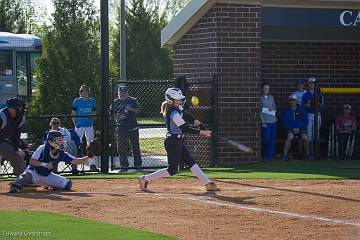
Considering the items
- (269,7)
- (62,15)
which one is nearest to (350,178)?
(269,7)

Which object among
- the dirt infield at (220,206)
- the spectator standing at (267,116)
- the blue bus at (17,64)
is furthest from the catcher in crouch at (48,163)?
the blue bus at (17,64)

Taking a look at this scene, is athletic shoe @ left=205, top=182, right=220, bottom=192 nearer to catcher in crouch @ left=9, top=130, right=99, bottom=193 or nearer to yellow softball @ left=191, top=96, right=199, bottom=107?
catcher in crouch @ left=9, top=130, right=99, bottom=193

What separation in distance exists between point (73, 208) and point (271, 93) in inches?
389

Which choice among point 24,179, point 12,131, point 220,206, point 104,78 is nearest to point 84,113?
point 104,78

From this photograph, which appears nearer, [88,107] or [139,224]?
[139,224]

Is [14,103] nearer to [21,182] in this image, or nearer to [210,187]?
[21,182]

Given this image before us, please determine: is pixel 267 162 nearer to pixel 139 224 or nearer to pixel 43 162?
pixel 43 162

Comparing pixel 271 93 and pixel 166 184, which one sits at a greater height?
pixel 271 93

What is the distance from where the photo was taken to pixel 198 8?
1861cm

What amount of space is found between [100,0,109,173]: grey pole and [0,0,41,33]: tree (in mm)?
24366

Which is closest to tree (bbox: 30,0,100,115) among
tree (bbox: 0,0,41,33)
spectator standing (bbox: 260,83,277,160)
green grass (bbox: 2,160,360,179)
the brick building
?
the brick building

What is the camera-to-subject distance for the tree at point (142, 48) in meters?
44.8

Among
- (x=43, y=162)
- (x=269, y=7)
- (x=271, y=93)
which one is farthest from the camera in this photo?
(x=271, y=93)

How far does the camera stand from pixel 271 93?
21.0m
